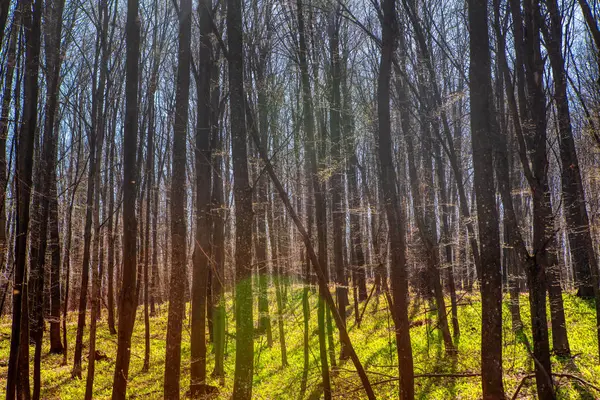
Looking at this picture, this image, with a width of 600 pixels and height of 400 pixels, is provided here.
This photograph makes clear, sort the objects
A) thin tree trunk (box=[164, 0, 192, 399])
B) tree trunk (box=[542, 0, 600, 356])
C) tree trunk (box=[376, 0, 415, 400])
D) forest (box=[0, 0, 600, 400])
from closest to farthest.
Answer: forest (box=[0, 0, 600, 400]), tree trunk (box=[376, 0, 415, 400]), thin tree trunk (box=[164, 0, 192, 399]), tree trunk (box=[542, 0, 600, 356])

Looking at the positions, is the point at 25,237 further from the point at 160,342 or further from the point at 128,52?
the point at 160,342

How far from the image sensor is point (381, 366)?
872 cm

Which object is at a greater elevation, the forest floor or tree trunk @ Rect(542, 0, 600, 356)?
tree trunk @ Rect(542, 0, 600, 356)

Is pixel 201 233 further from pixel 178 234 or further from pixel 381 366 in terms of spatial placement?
pixel 381 366

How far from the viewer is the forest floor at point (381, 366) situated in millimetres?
8188

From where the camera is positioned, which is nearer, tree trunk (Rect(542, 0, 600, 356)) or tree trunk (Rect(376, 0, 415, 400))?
tree trunk (Rect(376, 0, 415, 400))

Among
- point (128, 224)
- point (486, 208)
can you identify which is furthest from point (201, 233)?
point (486, 208)

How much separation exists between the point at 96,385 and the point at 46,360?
3.84 metres

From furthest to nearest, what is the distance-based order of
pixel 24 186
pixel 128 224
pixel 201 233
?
pixel 201 233 < pixel 128 224 < pixel 24 186

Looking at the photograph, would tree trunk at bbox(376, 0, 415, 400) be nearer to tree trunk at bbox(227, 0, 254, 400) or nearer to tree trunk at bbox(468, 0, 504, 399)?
tree trunk at bbox(468, 0, 504, 399)

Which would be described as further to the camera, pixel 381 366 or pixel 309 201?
pixel 309 201

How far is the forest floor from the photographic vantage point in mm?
8188

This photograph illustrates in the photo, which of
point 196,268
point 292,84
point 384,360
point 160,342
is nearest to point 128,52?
point 196,268

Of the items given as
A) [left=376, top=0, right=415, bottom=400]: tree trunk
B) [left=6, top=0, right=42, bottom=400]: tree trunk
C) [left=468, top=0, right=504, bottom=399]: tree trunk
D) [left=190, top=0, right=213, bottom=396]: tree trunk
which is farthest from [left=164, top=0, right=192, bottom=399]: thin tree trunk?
[left=468, top=0, right=504, bottom=399]: tree trunk
